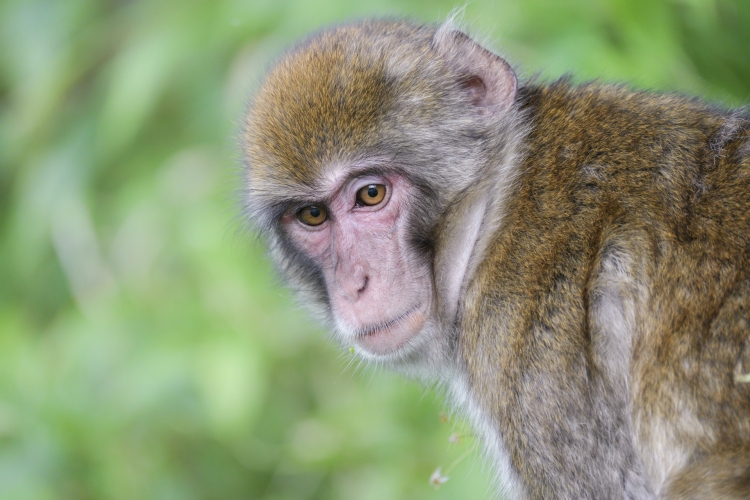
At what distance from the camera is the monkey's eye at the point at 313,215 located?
11.1 feet

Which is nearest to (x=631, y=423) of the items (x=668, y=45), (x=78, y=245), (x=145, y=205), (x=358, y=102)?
(x=358, y=102)

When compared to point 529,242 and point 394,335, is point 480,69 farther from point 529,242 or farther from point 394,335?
point 394,335

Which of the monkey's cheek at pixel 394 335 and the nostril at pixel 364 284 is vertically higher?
the nostril at pixel 364 284

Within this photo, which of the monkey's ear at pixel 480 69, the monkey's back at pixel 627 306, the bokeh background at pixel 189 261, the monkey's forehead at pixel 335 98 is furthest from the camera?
the bokeh background at pixel 189 261

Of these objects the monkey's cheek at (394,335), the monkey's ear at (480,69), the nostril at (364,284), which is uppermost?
the monkey's ear at (480,69)

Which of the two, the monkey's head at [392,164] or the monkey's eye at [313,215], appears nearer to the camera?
the monkey's head at [392,164]

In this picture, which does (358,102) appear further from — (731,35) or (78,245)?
(78,245)

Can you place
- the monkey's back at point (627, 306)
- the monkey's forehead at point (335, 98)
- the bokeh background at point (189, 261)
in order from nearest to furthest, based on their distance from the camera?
1. the monkey's back at point (627, 306)
2. the monkey's forehead at point (335, 98)
3. the bokeh background at point (189, 261)

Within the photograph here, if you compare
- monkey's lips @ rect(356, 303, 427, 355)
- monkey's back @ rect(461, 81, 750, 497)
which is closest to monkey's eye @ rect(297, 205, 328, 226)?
monkey's lips @ rect(356, 303, 427, 355)

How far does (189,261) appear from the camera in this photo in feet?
17.1

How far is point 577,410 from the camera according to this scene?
9.09 ft

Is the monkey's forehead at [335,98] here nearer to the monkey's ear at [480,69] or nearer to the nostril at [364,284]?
the monkey's ear at [480,69]

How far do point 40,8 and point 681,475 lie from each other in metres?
5.56

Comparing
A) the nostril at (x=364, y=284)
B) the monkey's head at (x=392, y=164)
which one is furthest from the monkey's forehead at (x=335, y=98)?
the nostril at (x=364, y=284)
